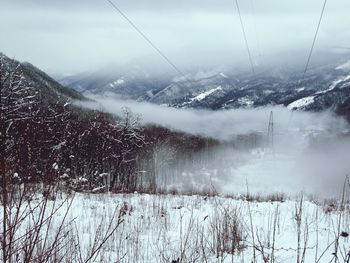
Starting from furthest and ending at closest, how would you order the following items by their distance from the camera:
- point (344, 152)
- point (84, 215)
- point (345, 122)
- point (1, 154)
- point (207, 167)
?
point (345, 122) < point (344, 152) < point (207, 167) < point (84, 215) < point (1, 154)

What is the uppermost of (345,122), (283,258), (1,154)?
(345,122)

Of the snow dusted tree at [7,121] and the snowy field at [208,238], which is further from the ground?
the snow dusted tree at [7,121]

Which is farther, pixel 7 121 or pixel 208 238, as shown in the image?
pixel 208 238

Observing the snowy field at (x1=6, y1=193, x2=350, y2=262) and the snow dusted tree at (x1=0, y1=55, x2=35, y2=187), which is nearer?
the snow dusted tree at (x1=0, y1=55, x2=35, y2=187)

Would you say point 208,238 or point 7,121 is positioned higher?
point 7,121

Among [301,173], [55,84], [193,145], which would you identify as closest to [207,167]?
[193,145]

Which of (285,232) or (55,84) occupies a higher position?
(55,84)

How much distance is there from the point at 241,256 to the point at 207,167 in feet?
421

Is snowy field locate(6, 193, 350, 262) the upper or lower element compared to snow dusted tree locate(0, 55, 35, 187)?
lower

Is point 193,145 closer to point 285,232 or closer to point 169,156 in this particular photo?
point 169,156

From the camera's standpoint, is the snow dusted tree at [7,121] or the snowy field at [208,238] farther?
the snowy field at [208,238]

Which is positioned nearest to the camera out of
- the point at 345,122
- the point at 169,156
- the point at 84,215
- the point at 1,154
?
the point at 1,154

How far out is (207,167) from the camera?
133 metres

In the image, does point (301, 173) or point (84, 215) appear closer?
point (84, 215)
